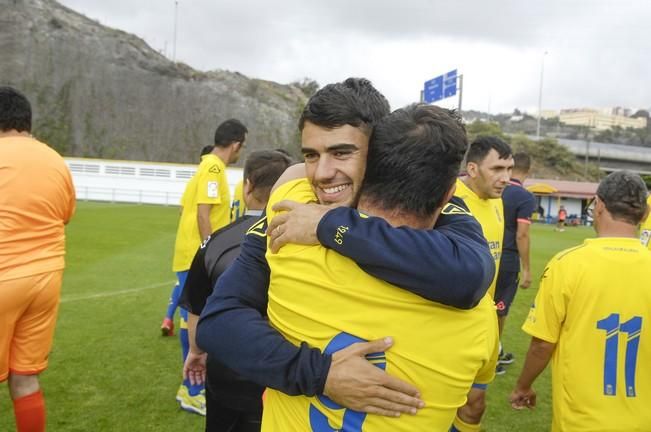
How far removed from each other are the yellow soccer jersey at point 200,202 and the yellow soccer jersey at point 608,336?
3.87 meters

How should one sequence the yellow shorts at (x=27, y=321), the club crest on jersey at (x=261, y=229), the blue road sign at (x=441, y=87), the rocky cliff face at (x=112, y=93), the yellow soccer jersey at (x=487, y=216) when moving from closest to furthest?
the club crest on jersey at (x=261, y=229) → the yellow shorts at (x=27, y=321) → the yellow soccer jersey at (x=487, y=216) → the blue road sign at (x=441, y=87) → the rocky cliff face at (x=112, y=93)

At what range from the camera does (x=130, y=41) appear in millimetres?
50406

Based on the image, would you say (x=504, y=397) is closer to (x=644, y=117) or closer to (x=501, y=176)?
(x=501, y=176)

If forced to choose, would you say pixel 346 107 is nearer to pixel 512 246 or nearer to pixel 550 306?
pixel 550 306

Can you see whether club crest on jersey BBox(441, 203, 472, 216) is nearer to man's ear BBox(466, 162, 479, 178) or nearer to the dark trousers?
the dark trousers

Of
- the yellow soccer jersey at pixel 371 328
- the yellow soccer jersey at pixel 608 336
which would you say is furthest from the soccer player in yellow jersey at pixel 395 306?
the yellow soccer jersey at pixel 608 336

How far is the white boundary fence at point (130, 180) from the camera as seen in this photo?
3250cm

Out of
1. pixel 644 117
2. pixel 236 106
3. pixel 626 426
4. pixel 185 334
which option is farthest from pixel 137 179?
pixel 644 117

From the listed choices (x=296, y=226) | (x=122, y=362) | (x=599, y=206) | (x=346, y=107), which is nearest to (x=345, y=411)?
(x=296, y=226)

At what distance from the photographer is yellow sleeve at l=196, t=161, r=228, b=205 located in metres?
5.76

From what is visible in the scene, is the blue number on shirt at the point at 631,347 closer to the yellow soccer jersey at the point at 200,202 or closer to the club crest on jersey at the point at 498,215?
the club crest on jersey at the point at 498,215

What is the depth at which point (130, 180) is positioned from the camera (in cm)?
3288

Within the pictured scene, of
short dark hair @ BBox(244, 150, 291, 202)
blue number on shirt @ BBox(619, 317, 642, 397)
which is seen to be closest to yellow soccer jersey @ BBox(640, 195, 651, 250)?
blue number on shirt @ BBox(619, 317, 642, 397)

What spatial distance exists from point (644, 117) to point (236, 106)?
184 meters
